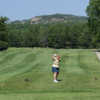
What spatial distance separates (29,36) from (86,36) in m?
37.6

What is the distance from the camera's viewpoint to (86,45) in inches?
4931

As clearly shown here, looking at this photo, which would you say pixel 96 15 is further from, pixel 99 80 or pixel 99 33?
pixel 99 80

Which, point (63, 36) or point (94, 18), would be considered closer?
point (94, 18)

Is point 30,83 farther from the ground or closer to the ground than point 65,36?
farther from the ground

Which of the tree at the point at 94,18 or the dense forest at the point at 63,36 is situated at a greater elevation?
the tree at the point at 94,18

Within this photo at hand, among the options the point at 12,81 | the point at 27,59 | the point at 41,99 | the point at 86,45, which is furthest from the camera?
the point at 86,45

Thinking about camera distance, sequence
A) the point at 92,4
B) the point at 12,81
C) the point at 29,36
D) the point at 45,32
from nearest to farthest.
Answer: the point at 12,81, the point at 92,4, the point at 29,36, the point at 45,32

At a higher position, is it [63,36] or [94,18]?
[94,18]

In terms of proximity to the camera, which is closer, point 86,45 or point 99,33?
point 99,33

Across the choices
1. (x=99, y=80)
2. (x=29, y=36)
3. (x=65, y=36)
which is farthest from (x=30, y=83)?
(x=29, y=36)

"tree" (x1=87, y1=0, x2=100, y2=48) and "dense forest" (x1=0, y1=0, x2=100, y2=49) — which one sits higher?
"tree" (x1=87, y1=0, x2=100, y2=48)

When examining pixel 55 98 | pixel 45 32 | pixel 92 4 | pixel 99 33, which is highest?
pixel 55 98

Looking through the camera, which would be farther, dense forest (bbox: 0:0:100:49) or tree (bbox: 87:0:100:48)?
dense forest (bbox: 0:0:100:49)

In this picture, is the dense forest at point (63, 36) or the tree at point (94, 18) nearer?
the tree at point (94, 18)
